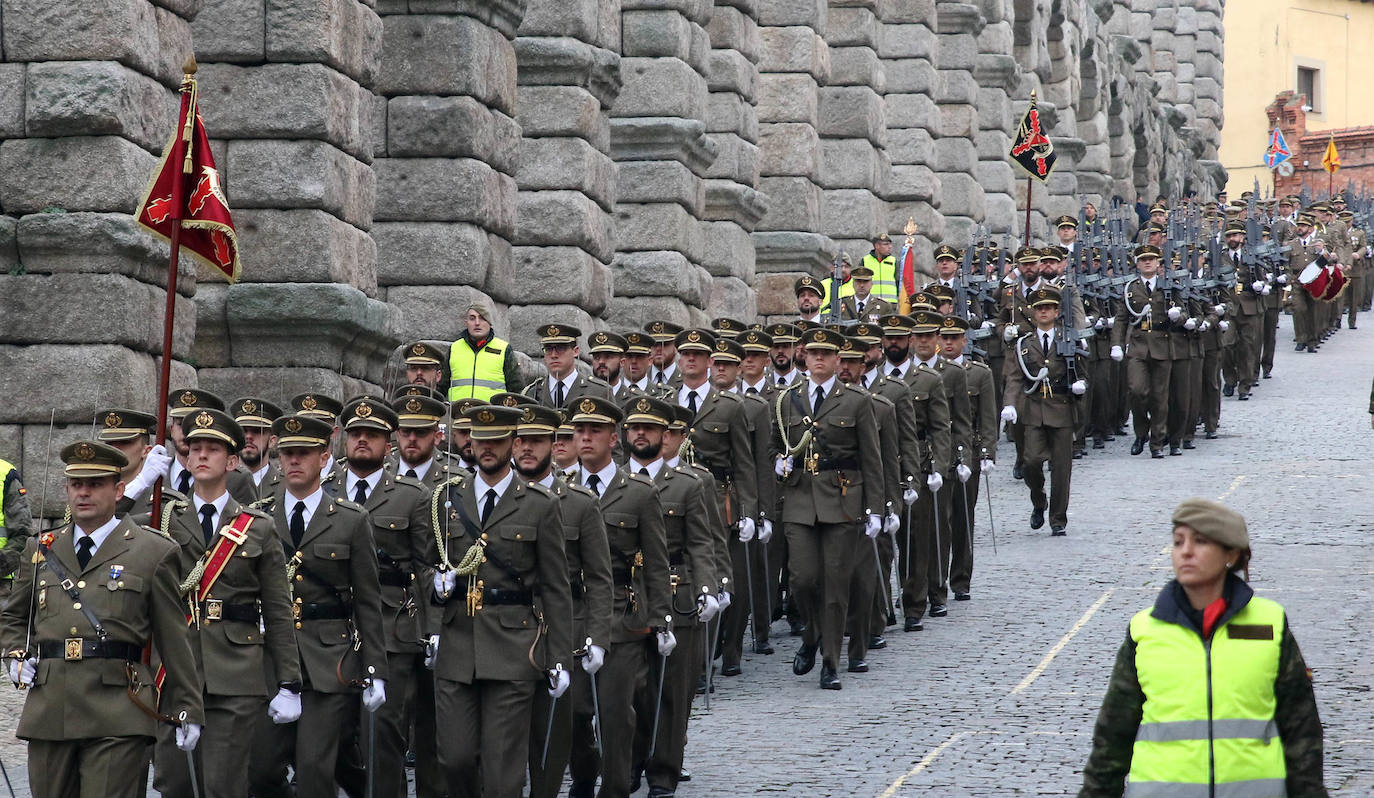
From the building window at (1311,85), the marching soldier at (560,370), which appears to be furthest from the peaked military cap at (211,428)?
the building window at (1311,85)

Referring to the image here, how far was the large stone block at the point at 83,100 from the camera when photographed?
10414 millimetres

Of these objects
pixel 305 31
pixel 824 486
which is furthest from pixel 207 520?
pixel 305 31

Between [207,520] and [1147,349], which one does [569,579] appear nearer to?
[207,520]

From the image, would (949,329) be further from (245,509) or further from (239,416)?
(245,509)

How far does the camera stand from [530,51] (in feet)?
52.8

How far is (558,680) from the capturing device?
8.30m

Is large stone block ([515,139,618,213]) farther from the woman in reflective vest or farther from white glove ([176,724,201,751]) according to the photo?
the woman in reflective vest

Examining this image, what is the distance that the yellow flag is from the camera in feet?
171

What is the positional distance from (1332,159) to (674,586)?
1789 inches

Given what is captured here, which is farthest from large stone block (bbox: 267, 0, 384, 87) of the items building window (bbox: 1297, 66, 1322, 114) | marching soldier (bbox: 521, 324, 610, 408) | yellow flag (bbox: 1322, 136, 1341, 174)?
building window (bbox: 1297, 66, 1322, 114)

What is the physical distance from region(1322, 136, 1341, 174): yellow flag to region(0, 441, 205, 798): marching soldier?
156 feet

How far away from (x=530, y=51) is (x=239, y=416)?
6661mm

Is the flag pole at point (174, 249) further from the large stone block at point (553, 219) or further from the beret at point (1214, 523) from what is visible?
the large stone block at point (553, 219)

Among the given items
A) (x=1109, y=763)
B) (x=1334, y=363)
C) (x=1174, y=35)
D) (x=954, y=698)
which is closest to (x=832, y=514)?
(x=954, y=698)
